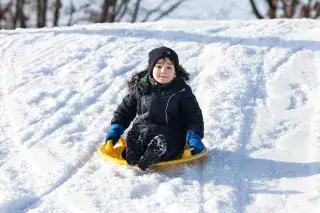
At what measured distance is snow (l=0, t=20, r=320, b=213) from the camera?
11.3 ft

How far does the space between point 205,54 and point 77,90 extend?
5.65 feet

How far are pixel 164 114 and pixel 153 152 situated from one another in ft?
0.95

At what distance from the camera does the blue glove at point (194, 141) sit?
3.76 m

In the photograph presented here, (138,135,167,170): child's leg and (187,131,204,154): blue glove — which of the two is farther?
(187,131,204,154): blue glove

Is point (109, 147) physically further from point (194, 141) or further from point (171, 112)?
point (194, 141)

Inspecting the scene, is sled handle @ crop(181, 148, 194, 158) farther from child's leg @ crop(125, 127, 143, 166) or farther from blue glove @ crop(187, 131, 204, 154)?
child's leg @ crop(125, 127, 143, 166)

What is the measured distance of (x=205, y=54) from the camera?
6.72m

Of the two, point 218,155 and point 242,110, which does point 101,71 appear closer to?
point 242,110

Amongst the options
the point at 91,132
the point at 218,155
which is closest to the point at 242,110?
the point at 218,155

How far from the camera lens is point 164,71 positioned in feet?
12.5

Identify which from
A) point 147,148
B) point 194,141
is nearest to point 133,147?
point 147,148

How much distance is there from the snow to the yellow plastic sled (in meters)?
0.07

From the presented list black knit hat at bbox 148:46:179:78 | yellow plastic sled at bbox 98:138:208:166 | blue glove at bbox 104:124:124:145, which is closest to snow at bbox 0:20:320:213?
yellow plastic sled at bbox 98:138:208:166

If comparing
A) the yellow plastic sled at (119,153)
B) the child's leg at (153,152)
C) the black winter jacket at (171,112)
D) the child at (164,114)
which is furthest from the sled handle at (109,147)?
the child's leg at (153,152)
